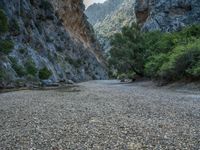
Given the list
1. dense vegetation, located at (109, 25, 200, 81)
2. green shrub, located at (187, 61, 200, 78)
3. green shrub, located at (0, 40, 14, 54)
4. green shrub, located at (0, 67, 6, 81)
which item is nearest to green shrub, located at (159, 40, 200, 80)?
dense vegetation, located at (109, 25, 200, 81)

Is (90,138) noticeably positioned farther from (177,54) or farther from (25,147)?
(177,54)

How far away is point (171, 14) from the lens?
9612 centimetres

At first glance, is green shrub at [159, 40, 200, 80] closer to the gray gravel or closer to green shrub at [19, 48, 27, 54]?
the gray gravel

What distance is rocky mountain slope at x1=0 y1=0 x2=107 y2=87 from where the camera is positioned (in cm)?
5201

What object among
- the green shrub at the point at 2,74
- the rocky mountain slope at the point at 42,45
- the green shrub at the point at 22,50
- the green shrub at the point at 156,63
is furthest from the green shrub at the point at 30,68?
the green shrub at the point at 156,63

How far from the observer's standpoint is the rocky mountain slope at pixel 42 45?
171 ft

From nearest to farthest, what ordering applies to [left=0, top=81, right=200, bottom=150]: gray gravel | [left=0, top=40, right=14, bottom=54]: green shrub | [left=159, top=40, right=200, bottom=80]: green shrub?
[left=0, top=81, right=200, bottom=150]: gray gravel
[left=159, top=40, right=200, bottom=80]: green shrub
[left=0, top=40, right=14, bottom=54]: green shrub

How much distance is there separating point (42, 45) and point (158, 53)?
29.4 metres

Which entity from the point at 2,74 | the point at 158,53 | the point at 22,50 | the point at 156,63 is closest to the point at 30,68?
the point at 22,50

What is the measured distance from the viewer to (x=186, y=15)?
92.2 meters

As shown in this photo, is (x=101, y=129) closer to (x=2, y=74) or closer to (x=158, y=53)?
(x=2, y=74)

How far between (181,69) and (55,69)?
129ft

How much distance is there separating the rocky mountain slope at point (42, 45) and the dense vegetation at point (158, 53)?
1430 cm

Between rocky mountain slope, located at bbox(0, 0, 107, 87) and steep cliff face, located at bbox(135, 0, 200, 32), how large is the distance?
25498mm
